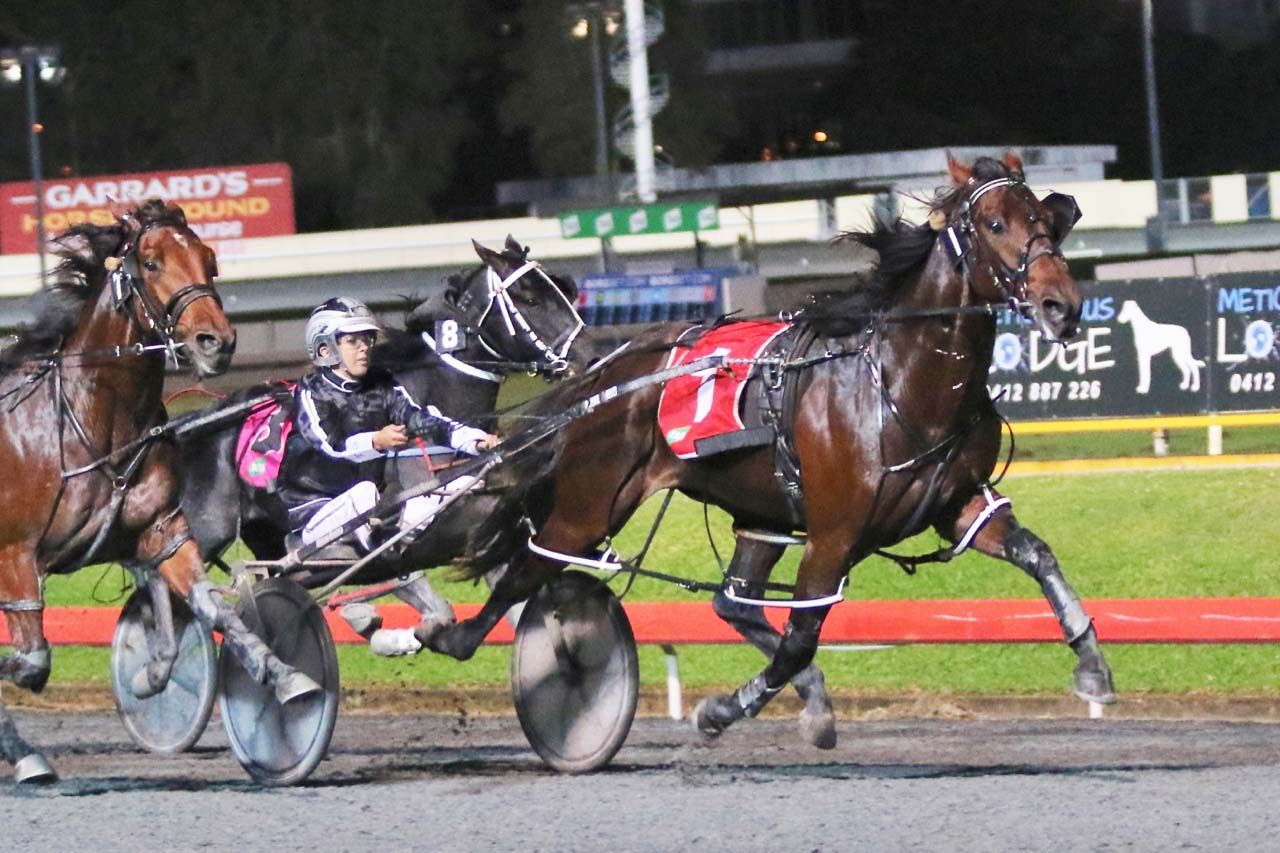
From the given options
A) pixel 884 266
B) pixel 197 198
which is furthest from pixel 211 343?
pixel 197 198

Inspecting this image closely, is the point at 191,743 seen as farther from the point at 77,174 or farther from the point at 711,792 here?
the point at 77,174

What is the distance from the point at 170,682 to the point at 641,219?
17.7 meters

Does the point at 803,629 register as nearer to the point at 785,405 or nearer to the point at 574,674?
the point at 785,405

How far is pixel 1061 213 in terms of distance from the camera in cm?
640

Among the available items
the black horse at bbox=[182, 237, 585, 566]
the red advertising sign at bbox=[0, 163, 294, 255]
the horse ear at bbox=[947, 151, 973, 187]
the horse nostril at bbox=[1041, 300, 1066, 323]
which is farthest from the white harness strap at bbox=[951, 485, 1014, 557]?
the red advertising sign at bbox=[0, 163, 294, 255]

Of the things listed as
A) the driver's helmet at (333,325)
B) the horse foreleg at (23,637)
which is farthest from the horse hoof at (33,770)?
the driver's helmet at (333,325)

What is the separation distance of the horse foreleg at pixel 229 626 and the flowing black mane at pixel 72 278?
90cm

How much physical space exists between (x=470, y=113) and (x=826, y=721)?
35.8m

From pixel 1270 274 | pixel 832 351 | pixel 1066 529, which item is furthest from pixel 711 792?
pixel 1270 274

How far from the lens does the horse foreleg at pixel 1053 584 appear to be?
638cm

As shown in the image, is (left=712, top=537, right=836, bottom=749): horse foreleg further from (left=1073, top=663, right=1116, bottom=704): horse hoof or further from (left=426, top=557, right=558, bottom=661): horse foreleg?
(left=1073, top=663, right=1116, bottom=704): horse hoof

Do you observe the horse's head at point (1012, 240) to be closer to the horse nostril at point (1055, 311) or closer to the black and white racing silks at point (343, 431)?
the horse nostril at point (1055, 311)

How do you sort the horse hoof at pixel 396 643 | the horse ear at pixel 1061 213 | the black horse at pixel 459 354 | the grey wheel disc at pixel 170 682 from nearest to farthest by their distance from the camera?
the horse ear at pixel 1061 213 < the horse hoof at pixel 396 643 < the grey wheel disc at pixel 170 682 < the black horse at pixel 459 354

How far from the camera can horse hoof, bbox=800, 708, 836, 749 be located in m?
6.85
